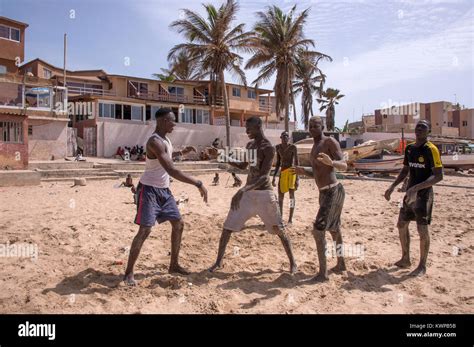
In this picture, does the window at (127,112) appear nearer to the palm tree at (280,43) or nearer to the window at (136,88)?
the window at (136,88)

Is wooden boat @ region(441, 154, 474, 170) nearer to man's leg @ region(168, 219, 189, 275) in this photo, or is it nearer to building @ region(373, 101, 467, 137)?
man's leg @ region(168, 219, 189, 275)

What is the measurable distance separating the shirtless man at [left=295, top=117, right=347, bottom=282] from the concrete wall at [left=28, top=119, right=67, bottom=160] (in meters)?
21.5

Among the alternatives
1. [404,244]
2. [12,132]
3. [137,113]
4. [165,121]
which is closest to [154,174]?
[165,121]

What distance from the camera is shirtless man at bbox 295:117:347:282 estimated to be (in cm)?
420

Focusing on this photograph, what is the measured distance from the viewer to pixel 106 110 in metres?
28.1

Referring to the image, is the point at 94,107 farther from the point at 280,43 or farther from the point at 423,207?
the point at 423,207

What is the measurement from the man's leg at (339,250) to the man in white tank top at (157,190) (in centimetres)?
163

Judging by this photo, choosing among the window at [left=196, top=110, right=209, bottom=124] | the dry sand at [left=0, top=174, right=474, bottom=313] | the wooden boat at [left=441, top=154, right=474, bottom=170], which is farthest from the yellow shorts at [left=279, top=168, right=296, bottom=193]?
the window at [left=196, top=110, right=209, bottom=124]

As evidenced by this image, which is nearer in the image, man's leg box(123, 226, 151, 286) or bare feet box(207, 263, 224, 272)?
man's leg box(123, 226, 151, 286)

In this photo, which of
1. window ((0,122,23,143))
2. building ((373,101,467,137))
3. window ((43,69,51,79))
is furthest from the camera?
building ((373,101,467,137))

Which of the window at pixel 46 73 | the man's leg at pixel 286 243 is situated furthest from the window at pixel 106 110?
the man's leg at pixel 286 243
